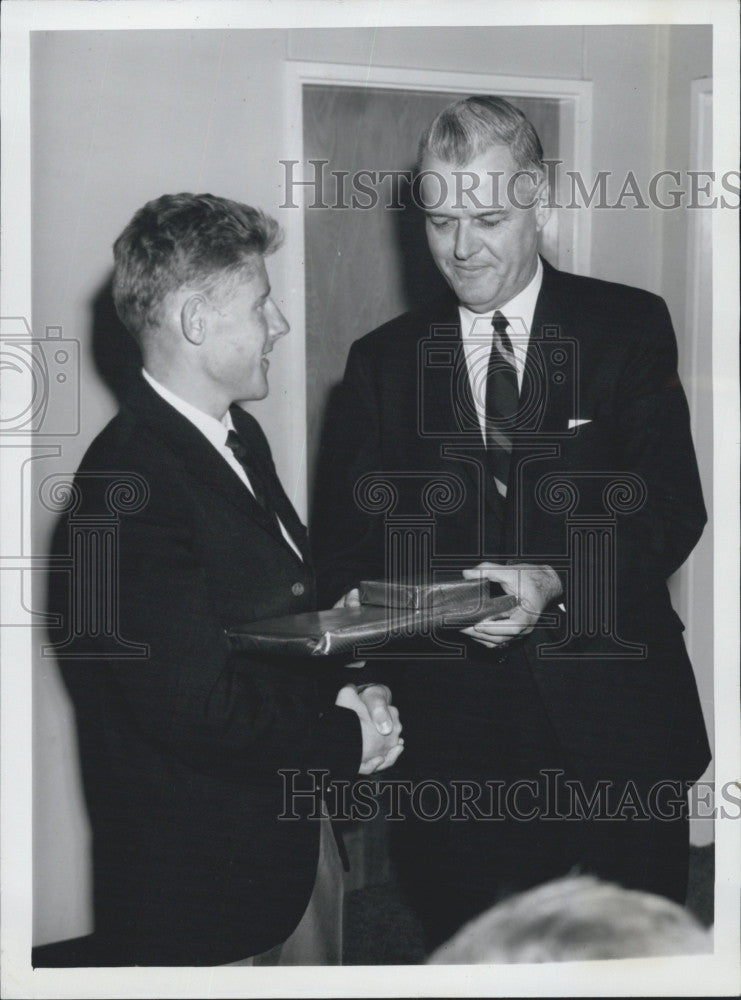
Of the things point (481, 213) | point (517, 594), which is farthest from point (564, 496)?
point (481, 213)

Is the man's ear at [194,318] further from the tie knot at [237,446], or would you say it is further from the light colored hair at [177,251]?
the tie knot at [237,446]

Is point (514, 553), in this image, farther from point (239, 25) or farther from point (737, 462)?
point (239, 25)

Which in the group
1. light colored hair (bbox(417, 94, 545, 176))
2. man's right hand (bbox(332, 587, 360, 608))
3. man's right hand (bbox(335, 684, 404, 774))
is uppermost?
light colored hair (bbox(417, 94, 545, 176))

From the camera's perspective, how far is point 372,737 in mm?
1839

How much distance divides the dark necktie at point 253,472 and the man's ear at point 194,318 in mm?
179

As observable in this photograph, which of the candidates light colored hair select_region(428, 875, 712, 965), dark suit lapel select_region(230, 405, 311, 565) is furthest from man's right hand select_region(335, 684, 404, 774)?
light colored hair select_region(428, 875, 712, 965)

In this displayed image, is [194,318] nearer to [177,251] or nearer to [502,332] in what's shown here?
[177,251]

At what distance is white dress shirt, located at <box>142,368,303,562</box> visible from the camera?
1.75 meters

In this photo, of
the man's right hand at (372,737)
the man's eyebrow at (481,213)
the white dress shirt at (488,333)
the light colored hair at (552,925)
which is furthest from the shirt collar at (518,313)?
Result: the light colored hair at (552,925)

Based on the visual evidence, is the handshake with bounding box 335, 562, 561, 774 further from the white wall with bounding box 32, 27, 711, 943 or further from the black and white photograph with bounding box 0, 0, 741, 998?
the white wall with bounding box 32, 27, 711, 943

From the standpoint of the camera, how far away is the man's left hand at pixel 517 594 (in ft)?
5.97

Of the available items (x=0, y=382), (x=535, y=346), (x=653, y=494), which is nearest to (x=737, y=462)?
(x=653, y=494)

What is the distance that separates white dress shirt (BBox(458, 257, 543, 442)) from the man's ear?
0.49 metres

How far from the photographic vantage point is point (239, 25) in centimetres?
185
